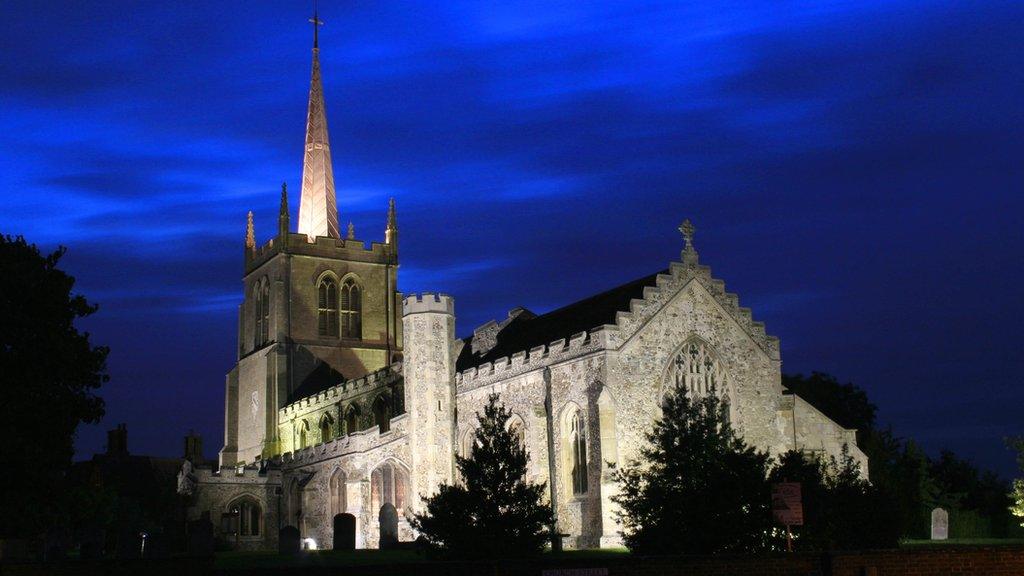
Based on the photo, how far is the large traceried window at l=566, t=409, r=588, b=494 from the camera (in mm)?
46906

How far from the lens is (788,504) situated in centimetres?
2897

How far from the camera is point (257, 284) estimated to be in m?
84.2

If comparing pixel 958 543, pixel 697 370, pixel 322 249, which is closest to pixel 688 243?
pixel 697 370

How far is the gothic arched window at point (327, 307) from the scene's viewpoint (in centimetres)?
8119

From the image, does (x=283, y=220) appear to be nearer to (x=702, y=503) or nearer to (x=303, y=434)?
(x=303, y=434)

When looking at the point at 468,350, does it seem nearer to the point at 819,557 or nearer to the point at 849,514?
the point at 849,514

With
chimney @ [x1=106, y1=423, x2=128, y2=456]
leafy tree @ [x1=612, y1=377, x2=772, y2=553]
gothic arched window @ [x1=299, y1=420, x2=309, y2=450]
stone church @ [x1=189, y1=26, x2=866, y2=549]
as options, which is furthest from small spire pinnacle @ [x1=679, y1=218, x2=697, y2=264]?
chimney @ [x1=106, y1=423, x2=128, y2=456]

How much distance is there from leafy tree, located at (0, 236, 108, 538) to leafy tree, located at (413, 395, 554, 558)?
9500 mm

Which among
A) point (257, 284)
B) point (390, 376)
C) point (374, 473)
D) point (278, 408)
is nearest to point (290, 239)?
point (257, 284)

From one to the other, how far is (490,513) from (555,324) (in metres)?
22.5

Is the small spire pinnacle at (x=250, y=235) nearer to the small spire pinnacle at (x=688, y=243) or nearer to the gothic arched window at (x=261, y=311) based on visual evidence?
the gothic arched window at (x=261, y=311)

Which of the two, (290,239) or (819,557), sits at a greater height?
(290,239)

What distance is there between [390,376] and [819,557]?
41.7 m

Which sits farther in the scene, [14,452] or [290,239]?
[290,239]
